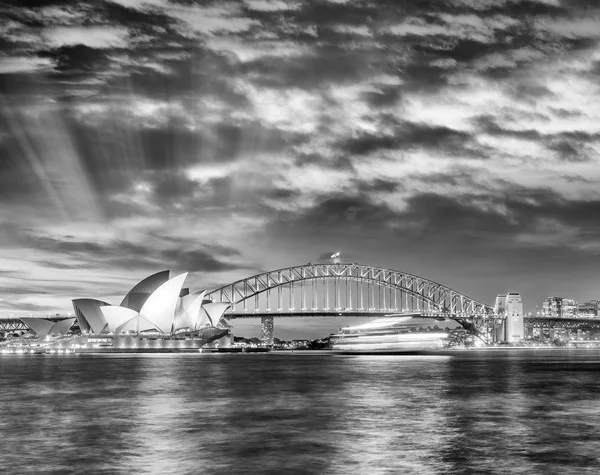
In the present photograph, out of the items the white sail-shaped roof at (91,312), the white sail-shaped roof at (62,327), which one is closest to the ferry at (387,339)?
the white sail-shaped roof at (91,312)

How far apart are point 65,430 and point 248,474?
37.1ft

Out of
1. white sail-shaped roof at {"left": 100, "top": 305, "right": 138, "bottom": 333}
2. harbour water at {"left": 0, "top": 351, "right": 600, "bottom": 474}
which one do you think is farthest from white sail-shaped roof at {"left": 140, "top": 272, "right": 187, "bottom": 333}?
harbour water at {"left": 0, "top": 351, "right": 600, "bottom": 474}

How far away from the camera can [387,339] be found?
112 metres

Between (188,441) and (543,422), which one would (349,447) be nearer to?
(188,441)

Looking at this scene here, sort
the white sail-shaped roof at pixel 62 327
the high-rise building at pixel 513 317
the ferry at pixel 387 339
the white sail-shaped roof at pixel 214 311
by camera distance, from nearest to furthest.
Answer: the ferry at pixel 387 339, the white sail-shaped roof at pixel 214 311, the white sail-shaped roof at pixel 62 327, the high-rise building at pixel 513 317

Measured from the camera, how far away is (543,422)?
3020 centimetres

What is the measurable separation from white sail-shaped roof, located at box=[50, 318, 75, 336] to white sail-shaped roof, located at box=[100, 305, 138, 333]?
32731 millimetres

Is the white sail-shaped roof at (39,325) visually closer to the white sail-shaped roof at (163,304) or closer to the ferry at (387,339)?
the white sail-shaped roof at (163,304)

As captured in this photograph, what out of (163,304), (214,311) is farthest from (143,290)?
(214,311)

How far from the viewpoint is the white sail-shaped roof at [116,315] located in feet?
454

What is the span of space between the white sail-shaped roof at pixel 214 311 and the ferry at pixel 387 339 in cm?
4240

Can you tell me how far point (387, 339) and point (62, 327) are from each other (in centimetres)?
9110

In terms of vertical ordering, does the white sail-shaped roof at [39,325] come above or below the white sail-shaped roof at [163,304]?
below

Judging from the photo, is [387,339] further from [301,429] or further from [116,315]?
[301,429]
